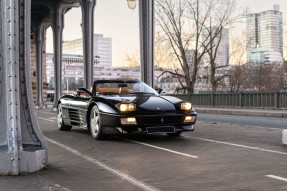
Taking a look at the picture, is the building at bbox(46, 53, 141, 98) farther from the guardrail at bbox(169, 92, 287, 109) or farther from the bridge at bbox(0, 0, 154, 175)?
the bridge at bbox(0, 0, 154, 175)

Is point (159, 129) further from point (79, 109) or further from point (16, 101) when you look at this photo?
point (16, 101)

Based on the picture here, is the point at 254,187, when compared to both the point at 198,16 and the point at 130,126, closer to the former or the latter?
the point at 130,126

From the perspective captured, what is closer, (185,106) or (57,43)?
(185,106)

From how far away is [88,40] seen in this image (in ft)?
85.9

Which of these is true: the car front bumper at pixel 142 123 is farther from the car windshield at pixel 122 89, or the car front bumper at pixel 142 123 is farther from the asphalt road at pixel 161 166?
the car windshield at pixel 122 89

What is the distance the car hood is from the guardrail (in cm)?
1655

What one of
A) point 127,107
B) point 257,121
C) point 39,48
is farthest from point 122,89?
point 39,48

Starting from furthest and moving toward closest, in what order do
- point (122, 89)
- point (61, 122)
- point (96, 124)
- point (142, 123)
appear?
point (61, 122) < point (122, 89) < point (96, 124) < point (142, 123)

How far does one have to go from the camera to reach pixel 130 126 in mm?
8188

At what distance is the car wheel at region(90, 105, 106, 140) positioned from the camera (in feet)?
28.7

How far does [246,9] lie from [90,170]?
35.5m

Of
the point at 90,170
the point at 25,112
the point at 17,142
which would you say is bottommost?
the point at 90,170

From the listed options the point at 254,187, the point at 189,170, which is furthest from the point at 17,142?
the point at 254,187

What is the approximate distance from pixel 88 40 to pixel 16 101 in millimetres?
21443
